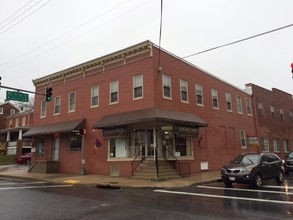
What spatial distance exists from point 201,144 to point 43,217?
1623 centimetres

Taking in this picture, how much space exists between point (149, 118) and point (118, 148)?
15.1 ft

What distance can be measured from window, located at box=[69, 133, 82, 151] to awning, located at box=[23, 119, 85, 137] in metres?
1.06

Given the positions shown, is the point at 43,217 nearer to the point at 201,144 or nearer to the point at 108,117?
the point at 108,117

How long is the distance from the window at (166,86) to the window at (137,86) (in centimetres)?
158

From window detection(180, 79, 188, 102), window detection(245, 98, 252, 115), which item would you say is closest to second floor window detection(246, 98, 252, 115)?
window detection(245, 98, 252, 115)

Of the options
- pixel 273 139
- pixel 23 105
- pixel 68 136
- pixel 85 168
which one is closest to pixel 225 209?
pixel 85 168

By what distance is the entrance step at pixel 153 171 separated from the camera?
57.9 ft

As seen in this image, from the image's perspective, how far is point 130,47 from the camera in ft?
66.7

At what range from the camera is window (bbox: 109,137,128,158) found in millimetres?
20266

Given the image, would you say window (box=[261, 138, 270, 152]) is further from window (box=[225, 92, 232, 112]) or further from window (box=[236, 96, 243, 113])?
window (box=[225, 92, 232, 112])

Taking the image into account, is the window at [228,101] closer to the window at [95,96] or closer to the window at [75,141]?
the window at [95,96]

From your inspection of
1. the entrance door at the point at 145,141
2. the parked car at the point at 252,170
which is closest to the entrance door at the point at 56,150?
the entrance door at the point at 145,141

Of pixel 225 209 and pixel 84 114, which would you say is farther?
pixel 84 114

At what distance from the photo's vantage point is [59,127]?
79.2 feet
